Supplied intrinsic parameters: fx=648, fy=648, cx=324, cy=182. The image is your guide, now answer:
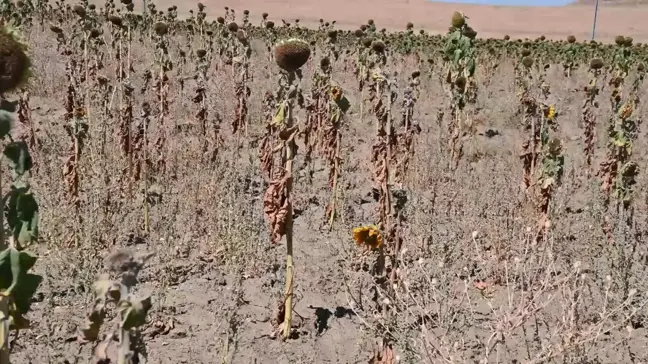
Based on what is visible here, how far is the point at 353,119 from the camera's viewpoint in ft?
35.5

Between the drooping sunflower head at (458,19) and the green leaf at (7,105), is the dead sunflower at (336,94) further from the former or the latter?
the green leaf at (7,105)

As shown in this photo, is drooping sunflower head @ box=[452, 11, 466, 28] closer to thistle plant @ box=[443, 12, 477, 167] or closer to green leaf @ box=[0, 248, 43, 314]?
thistle plant @ box=[443, 12, 477, 167]

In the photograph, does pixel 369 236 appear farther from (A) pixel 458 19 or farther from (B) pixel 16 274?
(A) pixel 458 19

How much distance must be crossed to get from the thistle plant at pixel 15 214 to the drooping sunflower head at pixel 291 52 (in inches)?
71.4

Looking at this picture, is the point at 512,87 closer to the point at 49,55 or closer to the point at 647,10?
the point at 49,55

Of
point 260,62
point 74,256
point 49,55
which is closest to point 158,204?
point 74,256

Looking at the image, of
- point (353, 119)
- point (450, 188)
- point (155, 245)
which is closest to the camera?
point (155, 245)

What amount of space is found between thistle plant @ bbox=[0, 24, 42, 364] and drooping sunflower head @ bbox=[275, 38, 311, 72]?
71.4 inches

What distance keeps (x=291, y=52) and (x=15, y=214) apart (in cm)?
200

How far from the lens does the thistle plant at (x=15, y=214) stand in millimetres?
1900

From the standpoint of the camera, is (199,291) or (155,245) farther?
(155,245)

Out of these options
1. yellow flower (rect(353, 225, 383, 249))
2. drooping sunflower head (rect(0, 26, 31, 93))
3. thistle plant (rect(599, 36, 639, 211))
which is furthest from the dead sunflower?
drooping sunflower head (rect(0, 26, 31, 93))

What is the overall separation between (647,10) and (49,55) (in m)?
83.2

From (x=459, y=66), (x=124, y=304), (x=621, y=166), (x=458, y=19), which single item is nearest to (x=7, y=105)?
(x=124, y=304)
